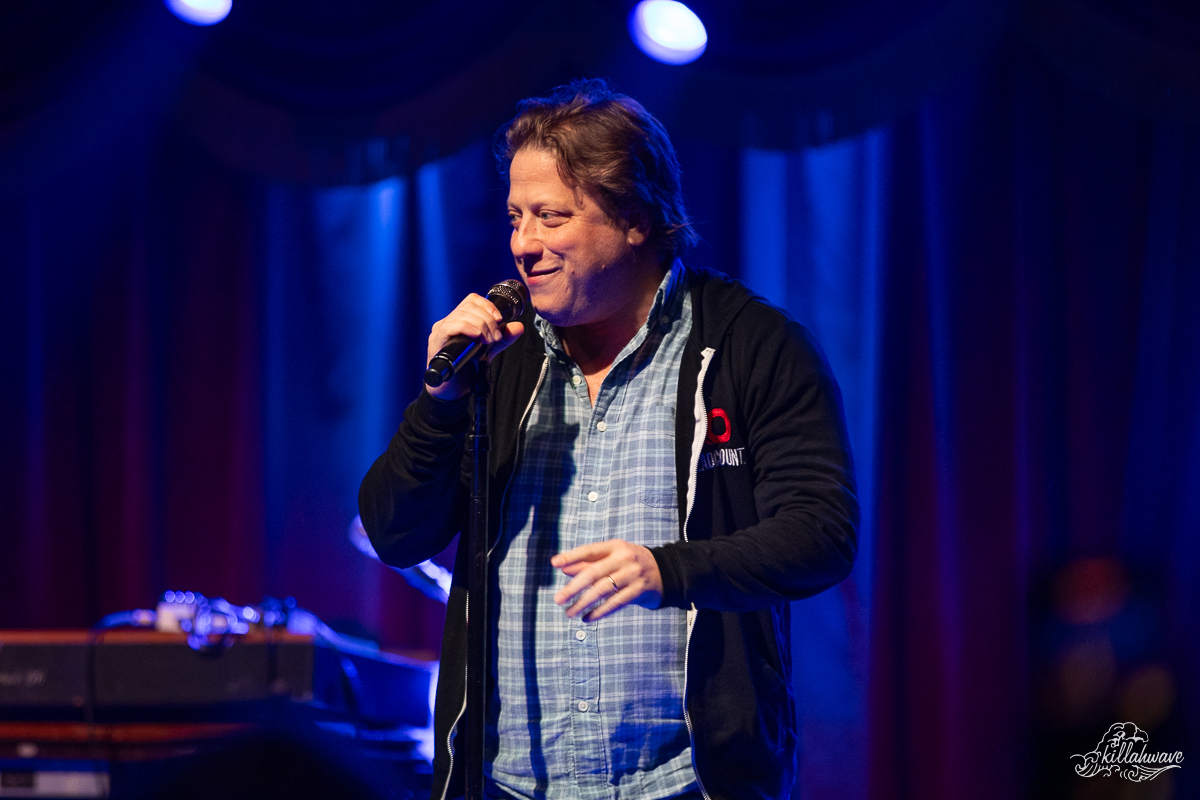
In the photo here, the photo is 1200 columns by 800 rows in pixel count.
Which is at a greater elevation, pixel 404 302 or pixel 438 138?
pixel 438 138

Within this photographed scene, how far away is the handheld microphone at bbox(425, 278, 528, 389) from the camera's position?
135 centimetres

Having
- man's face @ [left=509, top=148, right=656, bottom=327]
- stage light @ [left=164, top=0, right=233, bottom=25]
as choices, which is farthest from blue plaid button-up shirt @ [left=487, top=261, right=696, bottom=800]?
stage light @ [left=164, top=0, right=233, bottom=25]

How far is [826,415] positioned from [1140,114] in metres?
1.65

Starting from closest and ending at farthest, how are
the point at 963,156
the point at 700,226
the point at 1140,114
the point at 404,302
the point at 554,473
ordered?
the point at 554,473
the point at 1140,114
the point at 963,156
the point at 700,226
the point at 404,302

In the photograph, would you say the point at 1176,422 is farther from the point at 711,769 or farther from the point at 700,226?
the point at 711,769

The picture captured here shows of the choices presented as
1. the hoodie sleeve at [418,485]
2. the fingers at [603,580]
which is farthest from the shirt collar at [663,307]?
the fingers at [603,580]

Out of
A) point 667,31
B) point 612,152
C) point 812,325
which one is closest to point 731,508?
point 612,152

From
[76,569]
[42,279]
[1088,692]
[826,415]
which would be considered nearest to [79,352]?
[42,279]

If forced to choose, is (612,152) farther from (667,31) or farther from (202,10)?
(202,10)

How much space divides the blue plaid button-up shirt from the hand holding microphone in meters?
0.21

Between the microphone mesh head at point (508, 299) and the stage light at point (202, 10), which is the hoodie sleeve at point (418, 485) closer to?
the microphone mesh head at point (508, 299)

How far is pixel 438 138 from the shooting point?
2.98 metres

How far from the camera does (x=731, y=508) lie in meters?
1.55

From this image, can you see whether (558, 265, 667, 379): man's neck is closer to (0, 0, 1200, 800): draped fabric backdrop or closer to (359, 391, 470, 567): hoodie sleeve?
(359, 391, 470, 567): hoodie sleeve
